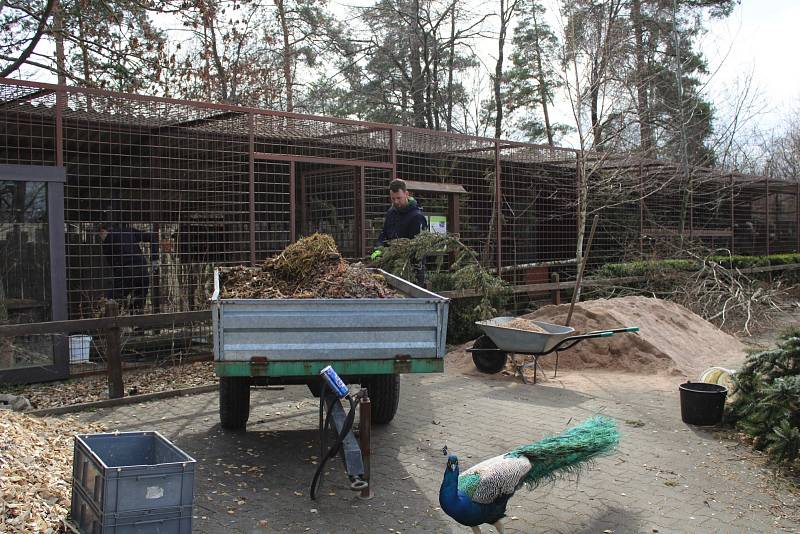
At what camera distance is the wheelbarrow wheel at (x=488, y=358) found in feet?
28.7

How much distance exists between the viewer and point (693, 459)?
562cm

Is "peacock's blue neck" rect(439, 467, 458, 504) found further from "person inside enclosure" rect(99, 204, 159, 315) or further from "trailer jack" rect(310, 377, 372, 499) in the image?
"person inside enclosure" rect(99, 204, 159, 315)

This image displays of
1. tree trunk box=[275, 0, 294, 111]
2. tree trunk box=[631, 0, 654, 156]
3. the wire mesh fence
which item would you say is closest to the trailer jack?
the wire mesh fence

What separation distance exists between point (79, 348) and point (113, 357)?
121 cm

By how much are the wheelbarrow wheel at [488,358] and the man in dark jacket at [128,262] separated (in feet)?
14.0

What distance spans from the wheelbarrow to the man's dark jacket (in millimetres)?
1340

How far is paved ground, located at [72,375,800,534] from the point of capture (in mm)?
4402

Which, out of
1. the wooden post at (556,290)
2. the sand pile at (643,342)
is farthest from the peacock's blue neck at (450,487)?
the wooden post at (556,290)

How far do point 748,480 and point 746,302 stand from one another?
8.54m

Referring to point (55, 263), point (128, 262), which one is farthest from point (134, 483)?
point (128, 262)

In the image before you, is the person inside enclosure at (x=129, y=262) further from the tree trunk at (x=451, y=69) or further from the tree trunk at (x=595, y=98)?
the tree trunk at (x=451, y=69)

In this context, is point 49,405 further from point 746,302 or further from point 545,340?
point 746,302

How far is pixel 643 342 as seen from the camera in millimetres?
9461

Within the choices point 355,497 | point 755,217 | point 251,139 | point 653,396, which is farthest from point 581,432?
point 755,217
